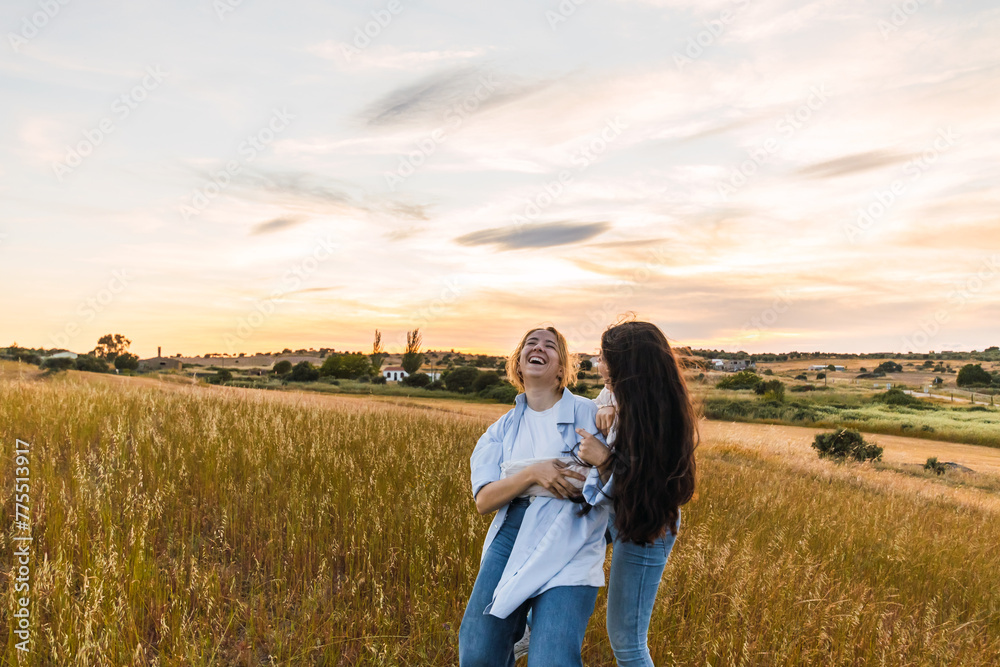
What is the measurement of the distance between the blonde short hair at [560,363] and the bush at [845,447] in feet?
64.4

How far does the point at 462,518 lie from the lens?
175 inches

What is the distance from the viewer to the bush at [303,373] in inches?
1357

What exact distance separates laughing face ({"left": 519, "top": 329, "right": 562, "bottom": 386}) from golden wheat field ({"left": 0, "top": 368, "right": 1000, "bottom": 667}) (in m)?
0.74

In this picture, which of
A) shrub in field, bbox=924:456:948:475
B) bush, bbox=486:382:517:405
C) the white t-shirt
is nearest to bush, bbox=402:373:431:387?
bush, bbox=486:382:517:405

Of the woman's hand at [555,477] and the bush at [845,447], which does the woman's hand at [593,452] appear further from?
the bush at [845,447]

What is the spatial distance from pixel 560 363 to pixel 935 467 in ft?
78.9

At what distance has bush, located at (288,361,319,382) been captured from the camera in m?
34.5

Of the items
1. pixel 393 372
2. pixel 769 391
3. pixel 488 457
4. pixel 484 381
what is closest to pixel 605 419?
pixel 488 457

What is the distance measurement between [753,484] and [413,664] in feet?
24.2

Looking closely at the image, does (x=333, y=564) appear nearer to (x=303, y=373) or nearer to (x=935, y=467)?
(x=935, y=467)

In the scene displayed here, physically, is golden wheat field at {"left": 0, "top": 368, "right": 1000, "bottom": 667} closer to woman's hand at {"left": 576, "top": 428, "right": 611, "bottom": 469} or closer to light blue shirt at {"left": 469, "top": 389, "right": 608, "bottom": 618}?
woman's hand at {"left": 576, "top": 428, "right": 611, "bottom": 469}

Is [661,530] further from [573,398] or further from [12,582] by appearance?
[12,582]

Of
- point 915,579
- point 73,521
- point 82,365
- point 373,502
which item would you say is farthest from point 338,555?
point 82,365

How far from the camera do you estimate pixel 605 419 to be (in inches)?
102
